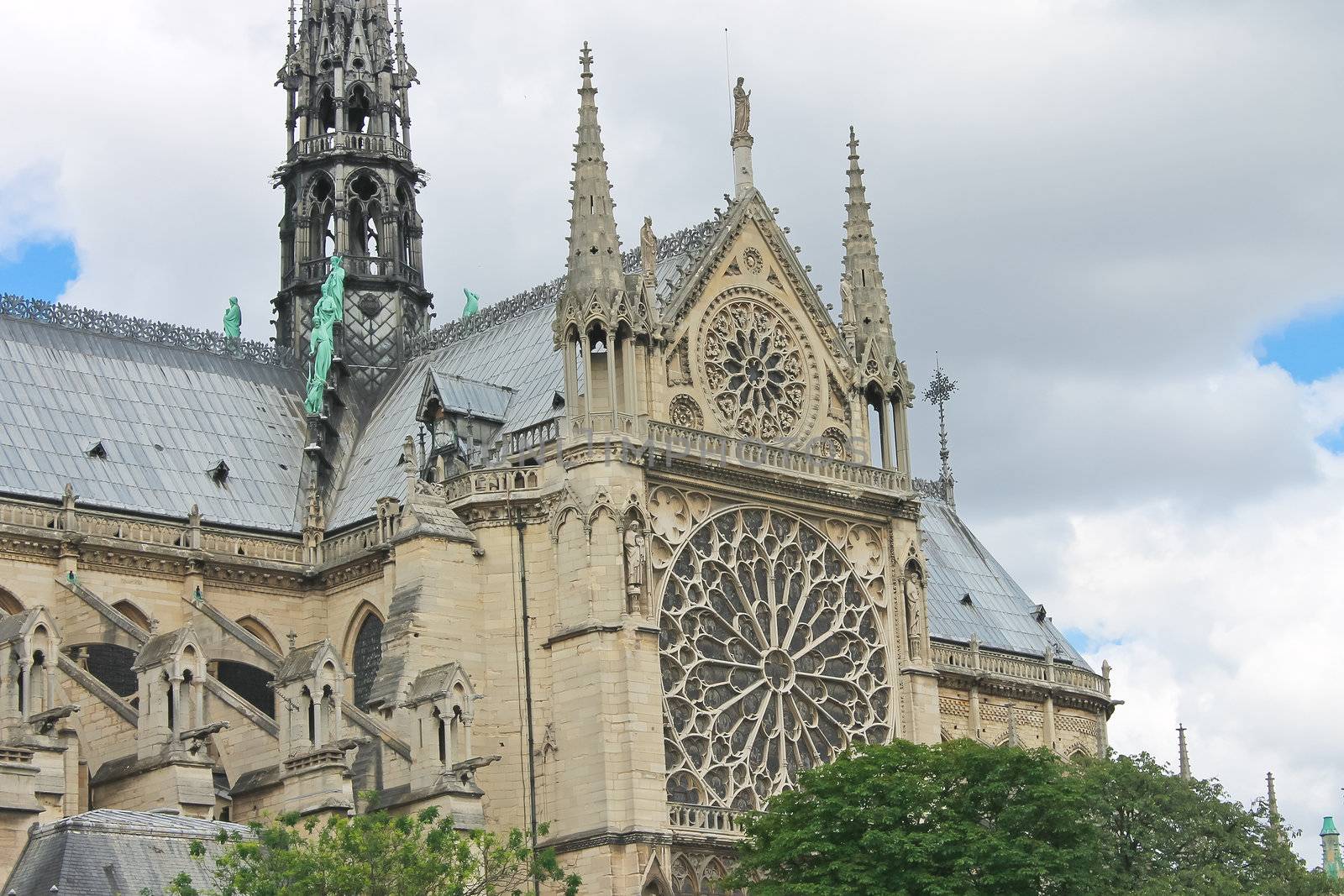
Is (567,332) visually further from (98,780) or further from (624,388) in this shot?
(98,780)

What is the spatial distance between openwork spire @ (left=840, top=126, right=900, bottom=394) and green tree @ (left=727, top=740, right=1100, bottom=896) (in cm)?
1326

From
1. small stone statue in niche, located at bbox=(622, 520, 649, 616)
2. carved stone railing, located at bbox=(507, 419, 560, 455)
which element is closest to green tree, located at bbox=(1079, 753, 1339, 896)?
small stone statue in niche, located at bbox=(622, 520, 649, 616)

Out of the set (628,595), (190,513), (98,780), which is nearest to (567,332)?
(628,595)

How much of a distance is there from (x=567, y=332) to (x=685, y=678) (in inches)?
328

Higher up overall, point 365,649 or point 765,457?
point 765,457

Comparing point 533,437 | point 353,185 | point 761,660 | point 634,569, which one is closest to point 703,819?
point 761,660

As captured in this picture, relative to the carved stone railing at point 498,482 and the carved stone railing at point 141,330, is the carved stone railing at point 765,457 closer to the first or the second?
the carved stone railing at point 498,482

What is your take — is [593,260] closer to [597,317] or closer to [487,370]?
[597,317]

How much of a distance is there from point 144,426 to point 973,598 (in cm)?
2537

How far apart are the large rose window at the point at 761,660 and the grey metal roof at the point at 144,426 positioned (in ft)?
41.4

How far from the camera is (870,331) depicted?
69.4 metres

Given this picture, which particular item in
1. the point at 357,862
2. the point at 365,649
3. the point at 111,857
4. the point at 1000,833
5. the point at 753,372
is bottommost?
the point at 357,862

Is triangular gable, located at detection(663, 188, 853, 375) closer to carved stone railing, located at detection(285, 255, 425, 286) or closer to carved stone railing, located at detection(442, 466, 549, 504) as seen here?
carved stone railing, located at detection(442, 466, 549, 504)

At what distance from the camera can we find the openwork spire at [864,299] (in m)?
68.7
